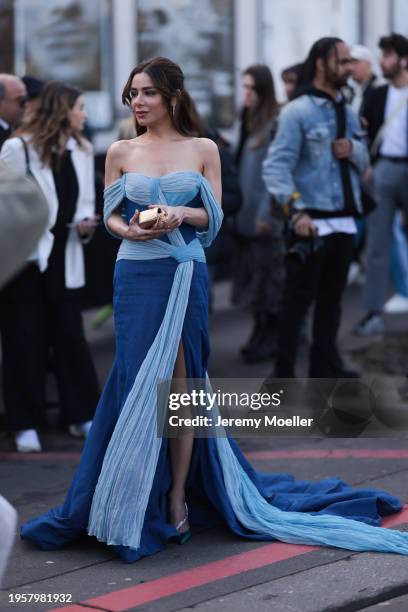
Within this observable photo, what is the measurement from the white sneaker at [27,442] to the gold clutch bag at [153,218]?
223cm

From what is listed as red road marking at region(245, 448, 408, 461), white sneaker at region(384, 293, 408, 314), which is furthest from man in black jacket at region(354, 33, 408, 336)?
red road marking at region(245, 448, 408, 461)

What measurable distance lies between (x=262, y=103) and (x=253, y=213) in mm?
740

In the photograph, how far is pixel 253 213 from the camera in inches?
355

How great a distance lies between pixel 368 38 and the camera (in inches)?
530

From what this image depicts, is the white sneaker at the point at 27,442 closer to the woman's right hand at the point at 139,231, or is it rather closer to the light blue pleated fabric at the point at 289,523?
the light blue pleated fabric at the point at 289,523

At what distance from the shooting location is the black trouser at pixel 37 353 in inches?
275

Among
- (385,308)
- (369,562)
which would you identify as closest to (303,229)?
(369,562)

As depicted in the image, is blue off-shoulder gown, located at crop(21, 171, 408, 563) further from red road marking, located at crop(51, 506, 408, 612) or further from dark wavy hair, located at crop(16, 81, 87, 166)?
dark wavy hair, located at crop(16, 81, 87, 166)

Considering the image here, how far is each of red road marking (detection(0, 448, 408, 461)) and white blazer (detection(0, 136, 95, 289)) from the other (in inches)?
35.2

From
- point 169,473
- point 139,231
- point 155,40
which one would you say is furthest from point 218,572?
point 155,40

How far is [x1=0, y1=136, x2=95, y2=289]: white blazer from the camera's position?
680 cm

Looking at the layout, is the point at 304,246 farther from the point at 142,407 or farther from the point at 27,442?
the point at 142,407

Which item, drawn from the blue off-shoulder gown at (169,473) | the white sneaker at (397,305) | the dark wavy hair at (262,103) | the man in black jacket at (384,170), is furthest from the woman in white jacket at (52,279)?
the white sneaker at (397,305)

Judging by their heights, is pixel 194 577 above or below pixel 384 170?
below
